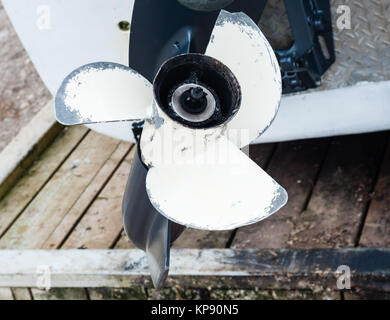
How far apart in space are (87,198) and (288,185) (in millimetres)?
747

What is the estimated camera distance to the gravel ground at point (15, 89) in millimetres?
3541

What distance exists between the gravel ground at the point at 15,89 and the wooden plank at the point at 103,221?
96cm

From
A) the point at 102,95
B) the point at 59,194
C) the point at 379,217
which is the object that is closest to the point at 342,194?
the point at 379,217

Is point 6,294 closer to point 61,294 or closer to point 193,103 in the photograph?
point 61,294

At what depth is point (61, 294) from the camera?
228 cm

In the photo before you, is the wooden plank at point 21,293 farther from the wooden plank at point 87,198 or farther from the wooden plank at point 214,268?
the wooden plank at point 87,198

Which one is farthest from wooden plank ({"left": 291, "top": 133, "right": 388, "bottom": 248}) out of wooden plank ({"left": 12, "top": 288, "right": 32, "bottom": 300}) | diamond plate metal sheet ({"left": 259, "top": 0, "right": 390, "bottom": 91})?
wooden plank ({"left": 12, "top": 288, "right": 32, "bottom": 300})

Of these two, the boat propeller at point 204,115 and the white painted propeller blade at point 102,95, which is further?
the white painted propeller blade at point 102,95

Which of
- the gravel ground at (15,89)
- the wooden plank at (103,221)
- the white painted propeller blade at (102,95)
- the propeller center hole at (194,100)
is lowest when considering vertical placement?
the gravel ground at (15,89)

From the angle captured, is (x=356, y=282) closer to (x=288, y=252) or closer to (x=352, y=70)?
(x=288, y=252)

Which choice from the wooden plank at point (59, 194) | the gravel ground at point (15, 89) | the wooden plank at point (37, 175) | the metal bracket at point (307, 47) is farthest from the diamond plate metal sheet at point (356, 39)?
the gravel ground at point (15, 89)

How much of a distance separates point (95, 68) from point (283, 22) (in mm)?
650

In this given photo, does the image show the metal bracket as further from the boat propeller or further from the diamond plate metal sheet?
the boat propeller
